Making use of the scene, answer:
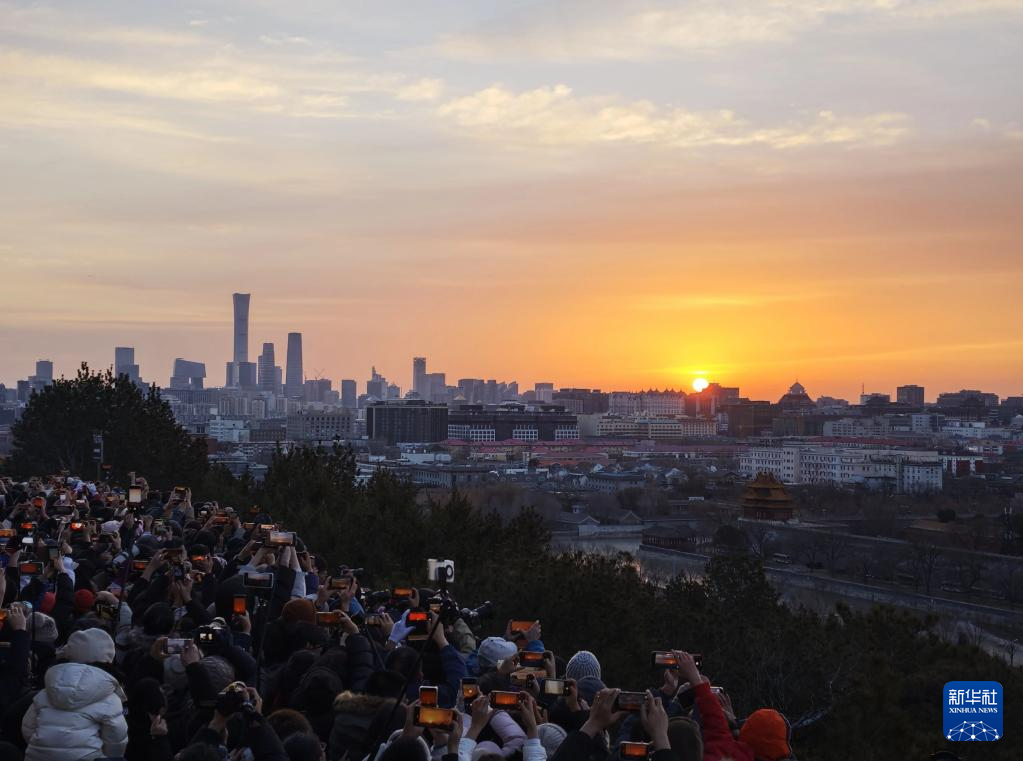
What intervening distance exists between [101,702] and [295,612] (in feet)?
4.82

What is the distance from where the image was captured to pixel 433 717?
4281 mm

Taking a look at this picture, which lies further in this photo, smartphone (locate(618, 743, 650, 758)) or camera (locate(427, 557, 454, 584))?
camera (locate(427, 557, 454, 584))

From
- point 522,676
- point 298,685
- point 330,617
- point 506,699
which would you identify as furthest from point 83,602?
point 506,699

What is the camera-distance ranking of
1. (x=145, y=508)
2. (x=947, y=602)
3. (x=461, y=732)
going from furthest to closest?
(x=947, y=602) → (x=145, y=508) → (x=461, y=732)

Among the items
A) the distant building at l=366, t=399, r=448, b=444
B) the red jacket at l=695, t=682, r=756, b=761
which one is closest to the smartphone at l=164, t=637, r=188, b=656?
the red jacket at l=695, t=682, r=756, b=761

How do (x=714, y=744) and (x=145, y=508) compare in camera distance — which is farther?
(x=145, y=508)

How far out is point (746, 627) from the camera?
16.7 m

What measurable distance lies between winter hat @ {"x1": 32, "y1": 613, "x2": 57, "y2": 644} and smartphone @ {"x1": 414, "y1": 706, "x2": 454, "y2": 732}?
307 centimetres

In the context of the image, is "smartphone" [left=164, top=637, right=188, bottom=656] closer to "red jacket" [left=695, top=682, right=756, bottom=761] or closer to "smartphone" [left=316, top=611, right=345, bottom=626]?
"smartphone" [left=316, top=611, right=345, bottom=626]

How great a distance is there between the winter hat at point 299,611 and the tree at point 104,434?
27405mm

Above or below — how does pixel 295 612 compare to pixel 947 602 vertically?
above

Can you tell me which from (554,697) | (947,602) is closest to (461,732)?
(554,697)

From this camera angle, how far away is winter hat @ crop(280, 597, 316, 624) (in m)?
6.49

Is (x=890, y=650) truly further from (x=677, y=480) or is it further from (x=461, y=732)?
(x=677, y=480)
